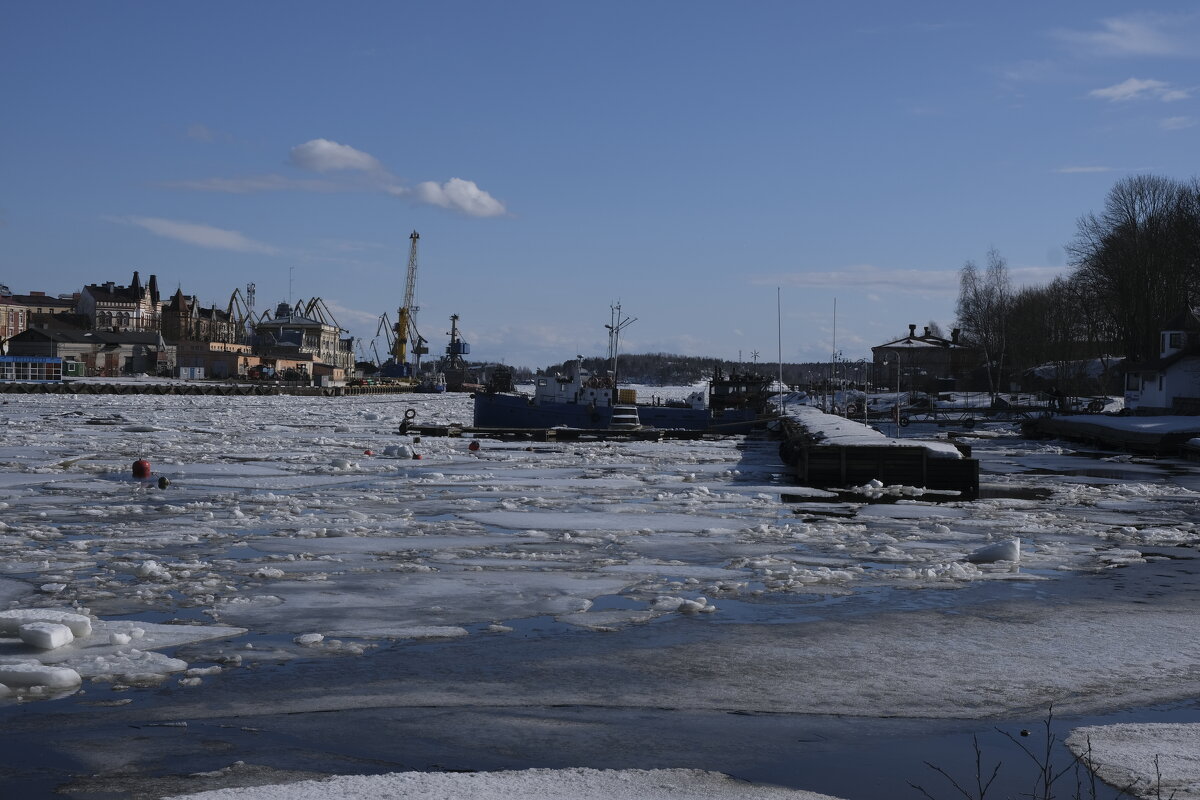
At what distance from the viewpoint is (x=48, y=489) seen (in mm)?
21312

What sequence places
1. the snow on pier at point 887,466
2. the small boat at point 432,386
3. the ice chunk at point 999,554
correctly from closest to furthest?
the ice chunk at point 999,554 < the snow on pier at point 887,466 < the small boat at point 432,386

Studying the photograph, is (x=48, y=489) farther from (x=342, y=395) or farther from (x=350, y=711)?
(x=342, y=395)

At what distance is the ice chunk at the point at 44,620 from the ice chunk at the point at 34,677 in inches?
47.2

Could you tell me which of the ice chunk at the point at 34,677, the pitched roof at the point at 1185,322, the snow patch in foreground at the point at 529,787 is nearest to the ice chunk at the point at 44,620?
the ice chunk at the point at 34,677

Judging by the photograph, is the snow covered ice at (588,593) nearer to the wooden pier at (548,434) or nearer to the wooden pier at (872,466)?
the wooden pier at (872,466)

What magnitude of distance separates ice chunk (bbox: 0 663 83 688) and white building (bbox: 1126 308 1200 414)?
54984mm

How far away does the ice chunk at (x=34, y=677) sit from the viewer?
7941 millimetres

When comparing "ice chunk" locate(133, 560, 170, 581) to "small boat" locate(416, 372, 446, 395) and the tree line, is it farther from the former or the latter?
"small boat" locate(416, 372, 446, 395)

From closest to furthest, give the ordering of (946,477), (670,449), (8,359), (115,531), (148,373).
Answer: (115,531) < (946,477) < (670,449) < (8,359) < (148,373)

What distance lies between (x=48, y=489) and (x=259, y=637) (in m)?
14.0

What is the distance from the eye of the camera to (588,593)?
39.0 feet

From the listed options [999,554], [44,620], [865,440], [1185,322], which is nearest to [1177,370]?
[1185,322]

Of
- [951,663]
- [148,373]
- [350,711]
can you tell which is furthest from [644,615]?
[148,373]

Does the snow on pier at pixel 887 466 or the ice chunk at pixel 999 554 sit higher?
the snow on pier at pixel 887 466
